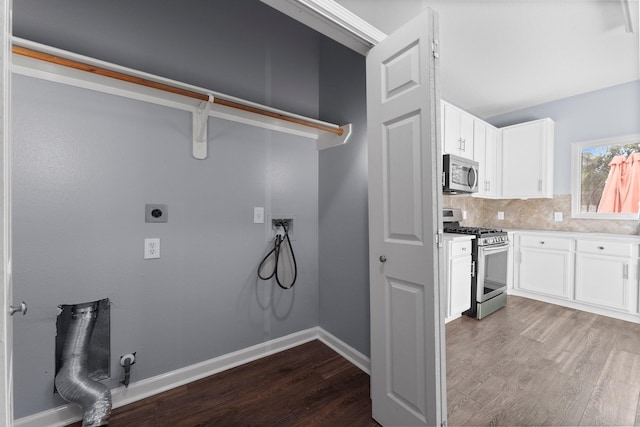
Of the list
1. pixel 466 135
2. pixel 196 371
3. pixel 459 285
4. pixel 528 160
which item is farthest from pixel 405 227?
pixel 528 160

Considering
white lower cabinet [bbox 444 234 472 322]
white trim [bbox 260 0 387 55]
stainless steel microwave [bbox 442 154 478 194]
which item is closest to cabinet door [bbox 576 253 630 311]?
white lower cabinet [bbox 444 234 472 322]

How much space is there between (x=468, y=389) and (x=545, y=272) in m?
2.53

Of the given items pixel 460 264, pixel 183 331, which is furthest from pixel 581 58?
pixel 183 331

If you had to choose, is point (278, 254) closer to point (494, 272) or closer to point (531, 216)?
point (494, 272)

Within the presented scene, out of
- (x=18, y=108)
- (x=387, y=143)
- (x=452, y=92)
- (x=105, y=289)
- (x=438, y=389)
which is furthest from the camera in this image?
(x=452, y=92)

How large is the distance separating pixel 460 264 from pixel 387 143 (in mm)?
1962

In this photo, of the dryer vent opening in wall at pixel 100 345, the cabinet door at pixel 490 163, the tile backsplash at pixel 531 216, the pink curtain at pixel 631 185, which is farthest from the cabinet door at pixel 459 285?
the dryer vent opening in wall at pixel 100 345

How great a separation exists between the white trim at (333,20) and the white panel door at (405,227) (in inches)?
4.0

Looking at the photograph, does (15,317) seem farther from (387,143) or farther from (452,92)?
(452,92)

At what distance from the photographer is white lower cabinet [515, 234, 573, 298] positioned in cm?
328

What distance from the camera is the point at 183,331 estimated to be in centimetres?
186

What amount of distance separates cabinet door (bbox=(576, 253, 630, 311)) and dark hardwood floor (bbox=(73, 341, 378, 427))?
9.96 ft

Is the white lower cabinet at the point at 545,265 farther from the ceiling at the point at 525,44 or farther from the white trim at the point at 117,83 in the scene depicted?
the white trim at the point at 117,83

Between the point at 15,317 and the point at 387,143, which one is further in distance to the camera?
the point at 387,143
